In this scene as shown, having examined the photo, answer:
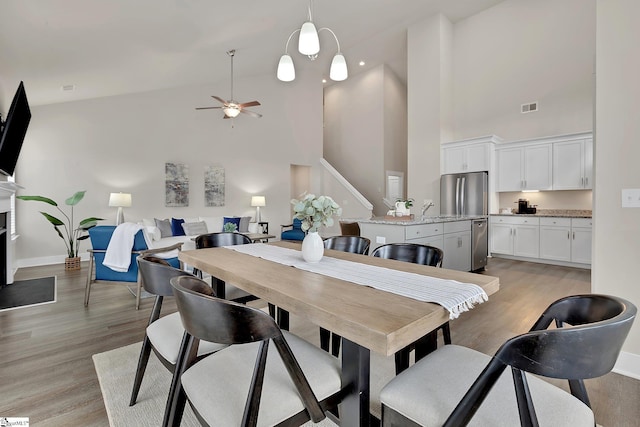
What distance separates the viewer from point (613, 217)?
202 cm

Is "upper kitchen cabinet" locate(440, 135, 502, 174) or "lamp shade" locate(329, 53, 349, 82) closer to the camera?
"lamp shade" locate(329, 53, 349, 82)

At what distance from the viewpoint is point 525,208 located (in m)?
6.01

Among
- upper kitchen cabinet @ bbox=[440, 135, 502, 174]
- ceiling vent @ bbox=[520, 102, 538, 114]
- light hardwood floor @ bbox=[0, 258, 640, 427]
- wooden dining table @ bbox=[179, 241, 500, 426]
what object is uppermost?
ceiling vent @ bbox=[520, 102, 538, 114]

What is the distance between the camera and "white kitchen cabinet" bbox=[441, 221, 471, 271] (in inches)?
169

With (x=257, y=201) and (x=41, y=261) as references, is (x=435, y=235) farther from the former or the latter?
(x=41, y=261)

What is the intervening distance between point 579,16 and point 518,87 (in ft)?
4.57

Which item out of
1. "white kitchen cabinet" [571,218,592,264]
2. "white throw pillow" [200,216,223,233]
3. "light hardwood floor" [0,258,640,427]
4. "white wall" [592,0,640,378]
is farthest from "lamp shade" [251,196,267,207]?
"white wall" [592,0,640,378]

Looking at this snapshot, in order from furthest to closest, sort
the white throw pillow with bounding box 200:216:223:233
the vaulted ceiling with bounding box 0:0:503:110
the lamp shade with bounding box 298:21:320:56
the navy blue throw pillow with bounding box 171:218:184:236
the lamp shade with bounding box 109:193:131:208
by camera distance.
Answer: the white throw pillow with bounding box 200:216:223:233
the navy blue throw pillow with bounding box 171:218:184:236
the lamp shade with bounding box 109:193:131:208
the vaulted ceiling with bounding box 0:0:503:110
the lamp shade with bounding box 298:21:320:56

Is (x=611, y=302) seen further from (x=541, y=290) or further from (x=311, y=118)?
(x=311, y=118)

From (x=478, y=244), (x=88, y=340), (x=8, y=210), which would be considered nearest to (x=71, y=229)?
(x=8, y=210)

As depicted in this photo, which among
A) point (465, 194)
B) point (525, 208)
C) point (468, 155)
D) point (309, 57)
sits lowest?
point (525, 208)

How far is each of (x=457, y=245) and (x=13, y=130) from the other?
18.3ft

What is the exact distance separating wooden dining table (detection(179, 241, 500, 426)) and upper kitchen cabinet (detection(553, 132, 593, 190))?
18.2 feet

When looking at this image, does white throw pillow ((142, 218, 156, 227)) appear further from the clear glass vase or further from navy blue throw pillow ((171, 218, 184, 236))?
the clear glass vase
